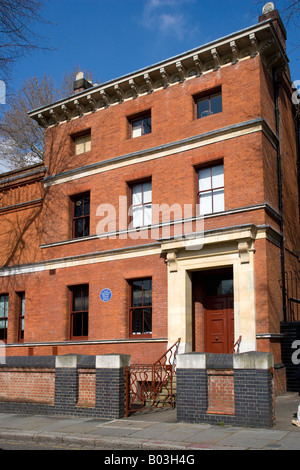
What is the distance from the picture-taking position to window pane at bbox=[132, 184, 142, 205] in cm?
1877

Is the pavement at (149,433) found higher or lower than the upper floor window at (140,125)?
lower

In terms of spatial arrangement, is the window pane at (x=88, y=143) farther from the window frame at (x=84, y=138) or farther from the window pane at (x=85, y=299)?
the window pane at (x=85, y=299)

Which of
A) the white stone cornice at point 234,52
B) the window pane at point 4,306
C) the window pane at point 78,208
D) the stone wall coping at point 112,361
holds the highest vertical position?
the white stone cornice at point 234,52

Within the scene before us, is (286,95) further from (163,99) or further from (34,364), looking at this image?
(34,364)

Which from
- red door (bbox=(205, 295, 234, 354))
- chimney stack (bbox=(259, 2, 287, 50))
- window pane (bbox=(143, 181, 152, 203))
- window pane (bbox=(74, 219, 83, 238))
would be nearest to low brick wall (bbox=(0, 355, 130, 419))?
red door (bbox=(205, 295, 234, 354))

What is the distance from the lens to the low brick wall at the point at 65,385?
12.0 metres

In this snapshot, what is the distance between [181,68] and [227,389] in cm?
1181

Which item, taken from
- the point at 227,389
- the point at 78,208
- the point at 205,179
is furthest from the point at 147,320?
the point at 227,389

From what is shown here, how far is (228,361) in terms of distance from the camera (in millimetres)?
10602

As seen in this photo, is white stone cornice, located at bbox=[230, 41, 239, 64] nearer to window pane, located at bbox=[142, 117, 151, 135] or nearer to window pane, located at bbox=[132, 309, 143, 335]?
window pane, located at bbox=[142, 117, 151, 135]

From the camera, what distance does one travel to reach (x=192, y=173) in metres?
17.2

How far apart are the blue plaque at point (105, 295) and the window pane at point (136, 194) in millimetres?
3491

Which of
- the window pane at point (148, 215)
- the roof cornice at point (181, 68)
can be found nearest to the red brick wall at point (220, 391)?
the window pane at point (148, 215)
